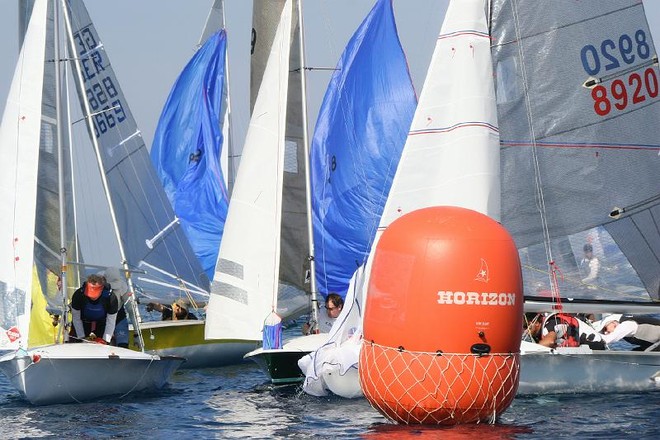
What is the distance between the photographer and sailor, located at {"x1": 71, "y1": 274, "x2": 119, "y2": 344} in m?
19.7

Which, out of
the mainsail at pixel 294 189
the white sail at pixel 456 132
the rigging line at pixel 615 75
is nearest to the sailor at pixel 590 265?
the white sail at pixel 456 132

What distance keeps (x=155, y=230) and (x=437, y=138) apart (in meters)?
9.01

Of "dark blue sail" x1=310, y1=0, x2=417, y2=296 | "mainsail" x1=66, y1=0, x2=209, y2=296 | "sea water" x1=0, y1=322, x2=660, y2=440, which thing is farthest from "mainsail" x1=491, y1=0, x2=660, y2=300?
"mainsail" x1=66, y1=0, x2=209, y2=296

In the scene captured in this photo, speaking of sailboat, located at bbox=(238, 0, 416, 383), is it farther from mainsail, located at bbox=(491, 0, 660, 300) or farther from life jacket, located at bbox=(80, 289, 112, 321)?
life jacket, located at bbox=(80, 289, 112, 321)

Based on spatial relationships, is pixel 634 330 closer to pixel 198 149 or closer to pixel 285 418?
pixel 285 418

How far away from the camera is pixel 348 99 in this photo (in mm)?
27625

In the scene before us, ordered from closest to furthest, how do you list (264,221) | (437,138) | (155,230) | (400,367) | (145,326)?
(400,367) → (437,138) → (264,221) → (145,326) → (155,230)

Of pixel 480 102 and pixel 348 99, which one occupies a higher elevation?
pixel 348 99

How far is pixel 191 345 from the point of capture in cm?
2452

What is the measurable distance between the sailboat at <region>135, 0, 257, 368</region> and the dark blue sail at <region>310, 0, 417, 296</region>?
614cm

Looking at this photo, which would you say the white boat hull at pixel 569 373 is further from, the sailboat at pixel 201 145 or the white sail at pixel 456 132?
the sailboat at pixel 201 145

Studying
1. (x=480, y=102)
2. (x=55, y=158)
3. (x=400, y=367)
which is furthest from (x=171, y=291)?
(x=400, y=367)

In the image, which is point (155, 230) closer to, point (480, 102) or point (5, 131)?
point (5, 131)

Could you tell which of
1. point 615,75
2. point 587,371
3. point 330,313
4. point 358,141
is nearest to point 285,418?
point 330,313
